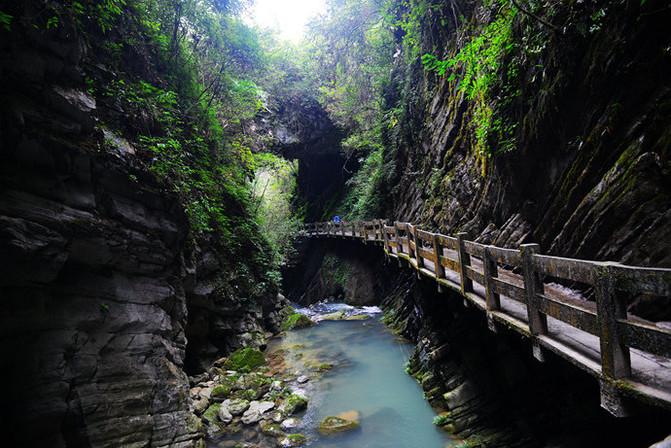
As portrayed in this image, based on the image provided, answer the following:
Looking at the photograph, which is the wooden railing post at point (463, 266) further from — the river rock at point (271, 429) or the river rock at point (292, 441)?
the river rock at point (271, 429)

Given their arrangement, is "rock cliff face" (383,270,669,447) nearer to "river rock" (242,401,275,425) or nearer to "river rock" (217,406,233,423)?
"river rock" (242,401,275,425)

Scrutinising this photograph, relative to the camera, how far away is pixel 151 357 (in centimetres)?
661

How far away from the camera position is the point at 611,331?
8.28 ft

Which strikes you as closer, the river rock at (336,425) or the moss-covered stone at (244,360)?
the river rock at (336,425)

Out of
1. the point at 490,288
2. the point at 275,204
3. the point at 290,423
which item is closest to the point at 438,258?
the point at 490,288

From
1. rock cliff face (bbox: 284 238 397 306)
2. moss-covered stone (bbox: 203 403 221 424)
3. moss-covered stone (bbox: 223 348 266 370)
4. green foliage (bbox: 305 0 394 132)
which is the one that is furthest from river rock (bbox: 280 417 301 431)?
green foliage (bbox: 305 0 394 132)

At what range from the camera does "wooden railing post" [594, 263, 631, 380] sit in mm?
2516

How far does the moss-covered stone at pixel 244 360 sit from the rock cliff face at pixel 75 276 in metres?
2.85

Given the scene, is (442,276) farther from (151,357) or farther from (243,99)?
(243,99)

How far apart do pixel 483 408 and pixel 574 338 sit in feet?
11.6

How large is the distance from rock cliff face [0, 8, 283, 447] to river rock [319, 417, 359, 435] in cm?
264

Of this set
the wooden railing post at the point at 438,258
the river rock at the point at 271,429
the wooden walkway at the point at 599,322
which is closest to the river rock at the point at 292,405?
the river rock at the point at 271,429

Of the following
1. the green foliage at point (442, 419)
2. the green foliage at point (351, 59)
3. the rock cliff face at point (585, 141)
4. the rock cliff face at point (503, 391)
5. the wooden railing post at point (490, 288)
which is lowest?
the green foliage at point (442, 419)

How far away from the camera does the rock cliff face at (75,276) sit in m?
5.06
